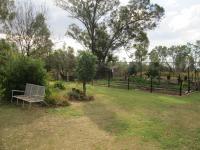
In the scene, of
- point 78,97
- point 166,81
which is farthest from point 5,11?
point 166,81

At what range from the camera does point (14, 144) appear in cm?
712

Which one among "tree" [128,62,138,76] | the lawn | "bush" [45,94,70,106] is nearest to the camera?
the lawn

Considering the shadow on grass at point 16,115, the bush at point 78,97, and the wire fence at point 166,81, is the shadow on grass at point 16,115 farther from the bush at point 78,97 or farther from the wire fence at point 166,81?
the wire fence at point 166,81

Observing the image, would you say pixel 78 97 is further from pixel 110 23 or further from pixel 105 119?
pixel 110 23

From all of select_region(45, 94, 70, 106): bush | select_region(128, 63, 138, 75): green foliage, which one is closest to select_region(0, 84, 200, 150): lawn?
select_region(45, 94, 70, 106): bush

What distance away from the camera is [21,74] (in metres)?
13.9

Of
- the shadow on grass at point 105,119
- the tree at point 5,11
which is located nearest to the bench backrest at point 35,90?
the shadow on grass at point 105,119

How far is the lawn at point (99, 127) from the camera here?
7.32 meters

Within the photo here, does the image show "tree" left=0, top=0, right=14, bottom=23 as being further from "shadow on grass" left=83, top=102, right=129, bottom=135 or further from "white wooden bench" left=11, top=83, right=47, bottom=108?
"shadow on grass" left=83, top=102, right=129, bottom=135

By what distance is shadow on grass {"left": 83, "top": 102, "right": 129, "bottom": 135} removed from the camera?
8859 millimetres

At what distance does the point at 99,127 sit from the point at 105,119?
49.3 inches

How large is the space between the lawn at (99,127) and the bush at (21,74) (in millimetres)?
1405

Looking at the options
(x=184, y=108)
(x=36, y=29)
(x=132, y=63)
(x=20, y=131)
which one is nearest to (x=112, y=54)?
(x=132, y=63)

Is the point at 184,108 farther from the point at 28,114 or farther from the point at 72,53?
the point at 72,53
